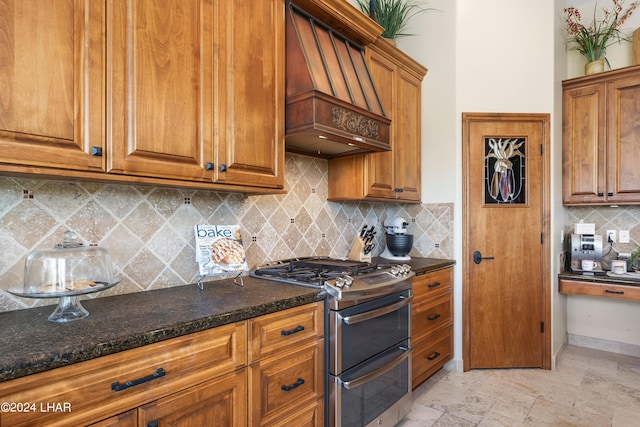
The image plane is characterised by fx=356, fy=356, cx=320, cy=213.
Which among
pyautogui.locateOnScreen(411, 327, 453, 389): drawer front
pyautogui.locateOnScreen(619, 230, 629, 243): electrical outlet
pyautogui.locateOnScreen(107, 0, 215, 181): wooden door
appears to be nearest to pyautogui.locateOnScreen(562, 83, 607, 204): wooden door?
pyautogui.locateOnScreen(619, 230, 629, 243): electrical outlet

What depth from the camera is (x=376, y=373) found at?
1896mm

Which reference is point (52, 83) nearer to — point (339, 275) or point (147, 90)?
point (147, 90)

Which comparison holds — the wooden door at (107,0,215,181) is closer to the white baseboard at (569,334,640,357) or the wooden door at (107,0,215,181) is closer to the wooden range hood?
the wooden range hood

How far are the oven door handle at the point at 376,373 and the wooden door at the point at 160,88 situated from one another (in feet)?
3.86

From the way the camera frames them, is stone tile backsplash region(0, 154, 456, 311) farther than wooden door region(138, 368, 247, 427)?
Yes

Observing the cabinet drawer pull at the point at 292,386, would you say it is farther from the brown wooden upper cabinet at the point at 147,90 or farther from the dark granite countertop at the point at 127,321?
the brown wooden upper cabinet at the point at 147,90

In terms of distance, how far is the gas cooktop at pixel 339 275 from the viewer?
68.9 inches

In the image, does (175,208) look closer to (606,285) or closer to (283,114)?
(283,114)

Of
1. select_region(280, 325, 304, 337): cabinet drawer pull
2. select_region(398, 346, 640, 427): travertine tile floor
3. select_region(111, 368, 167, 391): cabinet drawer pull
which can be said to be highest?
select_region(111, 368, 167, 391): cabinet drawer pull

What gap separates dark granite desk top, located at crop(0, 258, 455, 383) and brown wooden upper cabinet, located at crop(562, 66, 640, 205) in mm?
2948

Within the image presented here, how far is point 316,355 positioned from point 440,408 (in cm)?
131

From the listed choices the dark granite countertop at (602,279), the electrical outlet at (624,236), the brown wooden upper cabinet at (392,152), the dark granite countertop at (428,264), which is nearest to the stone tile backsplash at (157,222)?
the brown wooden upper cabinet at (392,152)

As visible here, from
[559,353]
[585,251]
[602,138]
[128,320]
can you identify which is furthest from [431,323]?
[602,138]

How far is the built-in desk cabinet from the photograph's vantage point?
2.97ft
